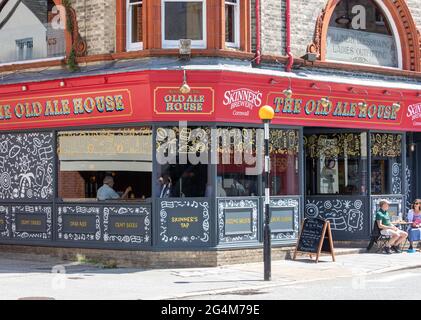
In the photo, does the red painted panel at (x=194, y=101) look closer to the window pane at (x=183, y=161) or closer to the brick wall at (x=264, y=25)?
the window pane at (x=183, y=161)

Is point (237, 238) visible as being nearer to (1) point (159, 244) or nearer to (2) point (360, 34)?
(1) point (159, 244)

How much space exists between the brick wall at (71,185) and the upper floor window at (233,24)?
449cm

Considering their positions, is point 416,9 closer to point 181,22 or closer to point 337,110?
point 337,110

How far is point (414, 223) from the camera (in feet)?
62.4

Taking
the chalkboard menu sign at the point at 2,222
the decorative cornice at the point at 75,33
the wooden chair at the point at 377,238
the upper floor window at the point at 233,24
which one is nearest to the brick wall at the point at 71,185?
the chalkboard menu sign at the point at 2,222

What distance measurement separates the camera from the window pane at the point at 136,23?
16.6 metres

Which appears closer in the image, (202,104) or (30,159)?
(202,104)

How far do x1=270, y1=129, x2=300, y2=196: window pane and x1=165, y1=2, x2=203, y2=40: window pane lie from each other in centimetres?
286

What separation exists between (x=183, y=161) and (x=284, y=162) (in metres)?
2.75

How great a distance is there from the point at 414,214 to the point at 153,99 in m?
7.59

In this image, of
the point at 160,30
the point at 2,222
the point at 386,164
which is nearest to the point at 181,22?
the point at 160,30

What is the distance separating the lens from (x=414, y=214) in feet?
63.0
